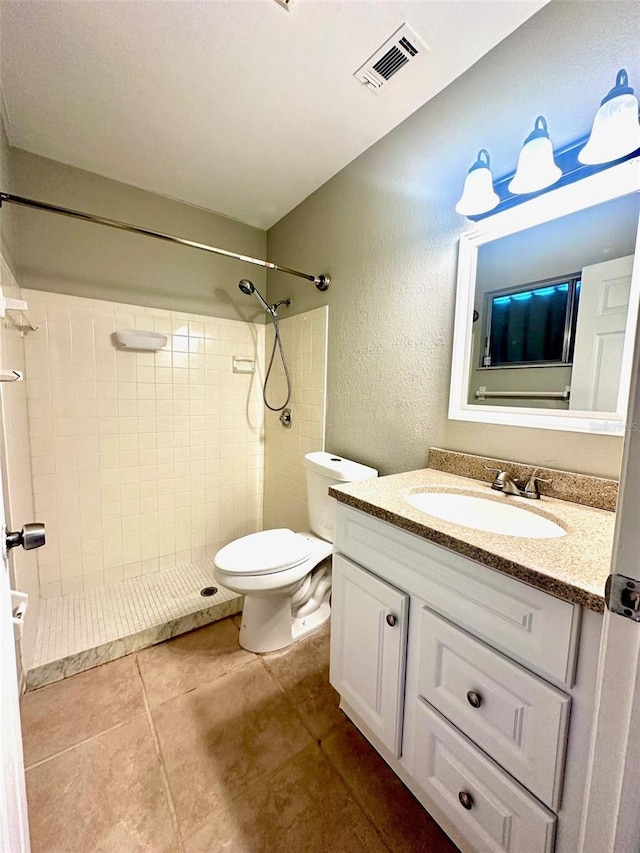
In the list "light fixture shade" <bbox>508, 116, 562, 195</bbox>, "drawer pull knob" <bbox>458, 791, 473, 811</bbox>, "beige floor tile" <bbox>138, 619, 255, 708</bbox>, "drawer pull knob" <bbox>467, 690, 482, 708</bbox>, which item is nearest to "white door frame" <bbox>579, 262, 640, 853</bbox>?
"drawer pull knob" <bbox>467, 690, 482, 708</bbox>

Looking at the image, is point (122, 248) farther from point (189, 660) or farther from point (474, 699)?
point (474, 699)

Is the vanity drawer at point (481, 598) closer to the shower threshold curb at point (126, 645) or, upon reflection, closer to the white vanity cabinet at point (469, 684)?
the white vanity cabinet at point (469, 684)

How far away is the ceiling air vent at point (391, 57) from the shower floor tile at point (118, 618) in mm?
2379

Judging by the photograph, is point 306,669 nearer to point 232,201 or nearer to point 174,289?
point 174,289

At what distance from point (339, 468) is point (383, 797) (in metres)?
1.07

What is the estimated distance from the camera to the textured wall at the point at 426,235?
938mm

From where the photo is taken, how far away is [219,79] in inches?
48.8

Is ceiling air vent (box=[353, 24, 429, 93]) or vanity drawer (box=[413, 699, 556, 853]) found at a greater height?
ceiling air vent (box=[353, 24, 429, 93])

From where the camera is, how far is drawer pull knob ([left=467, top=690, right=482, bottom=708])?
2.41 ft

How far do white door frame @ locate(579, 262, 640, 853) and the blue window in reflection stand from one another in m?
0.80

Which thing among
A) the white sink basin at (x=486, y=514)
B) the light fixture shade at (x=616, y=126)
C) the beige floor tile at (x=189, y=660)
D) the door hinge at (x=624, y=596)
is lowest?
the beige floor tile at (x=189, y=660)

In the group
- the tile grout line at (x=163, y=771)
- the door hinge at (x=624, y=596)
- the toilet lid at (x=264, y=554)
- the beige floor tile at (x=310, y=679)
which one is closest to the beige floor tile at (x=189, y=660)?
the tile grout line at (x=163, y=771)

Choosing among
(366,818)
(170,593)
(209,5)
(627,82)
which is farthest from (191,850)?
(209,5)

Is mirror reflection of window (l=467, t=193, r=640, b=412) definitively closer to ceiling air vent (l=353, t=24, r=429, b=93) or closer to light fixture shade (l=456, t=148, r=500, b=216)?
light fixture shade (l=456, t=148, r=500, b=216)
